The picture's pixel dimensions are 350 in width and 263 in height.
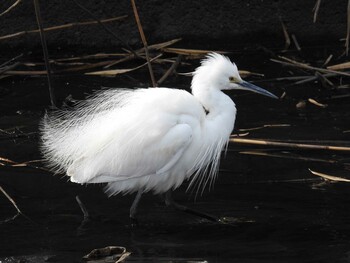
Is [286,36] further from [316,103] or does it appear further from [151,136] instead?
[151,136]

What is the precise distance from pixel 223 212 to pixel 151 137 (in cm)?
55

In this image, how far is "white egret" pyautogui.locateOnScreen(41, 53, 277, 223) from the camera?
4379 millimetres

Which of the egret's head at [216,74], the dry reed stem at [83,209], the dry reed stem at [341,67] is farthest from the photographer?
the dry reed stem at [341,67]

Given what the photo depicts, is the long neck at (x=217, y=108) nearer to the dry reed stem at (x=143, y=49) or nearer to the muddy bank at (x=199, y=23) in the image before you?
the dry reed stem at (x=143, y=49)

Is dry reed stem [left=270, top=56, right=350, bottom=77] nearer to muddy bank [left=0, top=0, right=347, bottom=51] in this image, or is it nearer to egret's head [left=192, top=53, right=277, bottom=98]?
muddy bank [left=0, top=0, right=347, bottom=51]

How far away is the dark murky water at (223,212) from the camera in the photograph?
12.7 ft

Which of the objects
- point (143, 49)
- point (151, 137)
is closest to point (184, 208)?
point (151, 137)

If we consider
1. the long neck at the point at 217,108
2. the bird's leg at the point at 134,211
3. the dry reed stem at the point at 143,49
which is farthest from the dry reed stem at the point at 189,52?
the bird's leg at the point at 134,211

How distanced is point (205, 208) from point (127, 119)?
64cm

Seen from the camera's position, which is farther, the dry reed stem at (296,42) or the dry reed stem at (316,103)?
the dry reed stem at (296,42)

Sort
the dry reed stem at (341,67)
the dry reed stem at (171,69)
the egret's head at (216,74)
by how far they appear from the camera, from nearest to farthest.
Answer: the egret's head at (216,74) < the dry reed stem at (171,69) < the dry reed stem at (341,67)

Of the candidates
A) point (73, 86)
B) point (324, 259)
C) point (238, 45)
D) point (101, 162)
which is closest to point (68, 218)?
point (101, 162)

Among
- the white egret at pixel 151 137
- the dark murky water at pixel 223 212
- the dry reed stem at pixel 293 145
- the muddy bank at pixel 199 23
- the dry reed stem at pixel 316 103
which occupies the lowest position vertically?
the dark murky water at pixel 223 212

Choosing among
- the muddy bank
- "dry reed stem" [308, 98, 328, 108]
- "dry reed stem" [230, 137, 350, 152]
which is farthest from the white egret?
the muddy bank
